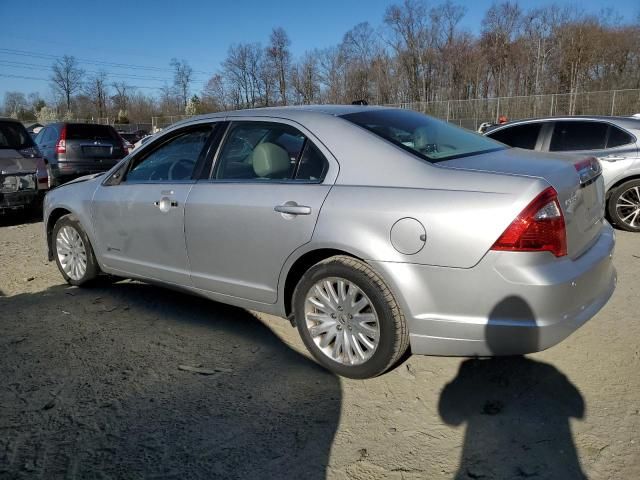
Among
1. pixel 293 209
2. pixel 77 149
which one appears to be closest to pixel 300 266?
pixel 293 209

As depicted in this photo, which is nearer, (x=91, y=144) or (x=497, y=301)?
(x=497, y=301)

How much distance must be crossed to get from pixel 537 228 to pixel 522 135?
5.48 m

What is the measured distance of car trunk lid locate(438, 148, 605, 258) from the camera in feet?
8.55

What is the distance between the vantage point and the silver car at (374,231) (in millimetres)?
2488

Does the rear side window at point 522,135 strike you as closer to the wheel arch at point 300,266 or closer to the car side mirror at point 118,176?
the wheel arch at point 300,266

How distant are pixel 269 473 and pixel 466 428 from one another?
1001 millimetres

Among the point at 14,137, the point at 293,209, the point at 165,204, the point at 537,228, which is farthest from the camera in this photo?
the point at 14,137

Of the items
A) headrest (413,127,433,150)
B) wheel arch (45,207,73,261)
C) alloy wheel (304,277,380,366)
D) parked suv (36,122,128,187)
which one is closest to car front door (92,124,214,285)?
wheel arch (45,207,73,261)

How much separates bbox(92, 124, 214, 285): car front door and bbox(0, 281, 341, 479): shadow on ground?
0.45m

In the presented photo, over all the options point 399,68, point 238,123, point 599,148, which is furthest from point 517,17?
point 238,123

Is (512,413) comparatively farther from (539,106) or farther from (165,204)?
(539,106)

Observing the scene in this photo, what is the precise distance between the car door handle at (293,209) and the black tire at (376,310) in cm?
31

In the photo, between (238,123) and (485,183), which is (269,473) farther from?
(238,123)

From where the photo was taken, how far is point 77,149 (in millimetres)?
11523
